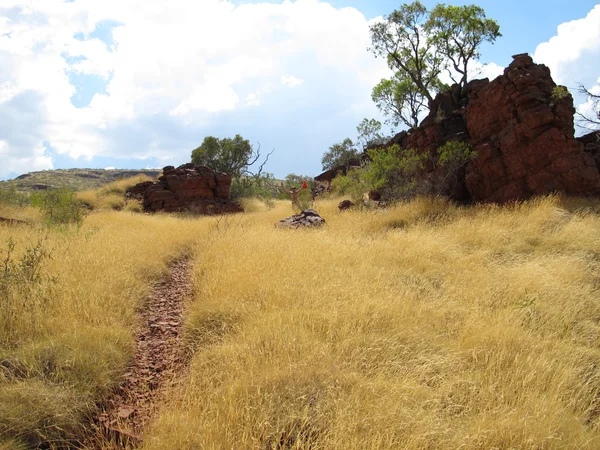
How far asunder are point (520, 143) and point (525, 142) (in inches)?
6.4

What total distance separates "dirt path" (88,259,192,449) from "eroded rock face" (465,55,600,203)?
12015 mm

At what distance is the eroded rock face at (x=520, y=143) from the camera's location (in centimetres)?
1184

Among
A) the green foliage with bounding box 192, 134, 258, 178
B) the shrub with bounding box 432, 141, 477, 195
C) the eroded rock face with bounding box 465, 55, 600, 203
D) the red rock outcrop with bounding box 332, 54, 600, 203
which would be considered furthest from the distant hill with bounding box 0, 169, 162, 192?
the eroded rock face with bounding box 465, 55, 600, 203

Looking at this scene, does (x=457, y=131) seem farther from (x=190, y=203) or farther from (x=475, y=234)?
(x=190, y=203)

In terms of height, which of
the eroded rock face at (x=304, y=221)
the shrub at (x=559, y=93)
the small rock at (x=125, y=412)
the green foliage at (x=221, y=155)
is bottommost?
the small rock at (x=125, y=412)

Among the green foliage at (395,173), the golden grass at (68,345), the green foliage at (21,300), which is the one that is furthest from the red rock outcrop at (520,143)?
the green foliage at (21,300)

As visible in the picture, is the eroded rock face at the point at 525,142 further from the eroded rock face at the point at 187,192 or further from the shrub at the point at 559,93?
the eroded rock face at the point at 187,192

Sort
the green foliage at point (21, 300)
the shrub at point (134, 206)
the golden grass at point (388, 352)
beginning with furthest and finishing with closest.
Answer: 1. the shrub at point (134, 206)
2. the green foliage at point (21, 300)
3. the golden grass at point (388, 352)

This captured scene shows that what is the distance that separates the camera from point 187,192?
2269cm

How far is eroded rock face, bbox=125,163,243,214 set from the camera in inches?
872

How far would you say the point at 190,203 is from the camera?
22375 mm

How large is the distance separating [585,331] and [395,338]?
281 centimetres

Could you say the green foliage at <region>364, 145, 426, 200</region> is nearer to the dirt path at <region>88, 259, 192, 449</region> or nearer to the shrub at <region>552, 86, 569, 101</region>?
the shrub at <region>552, 86, 569, 101</region>

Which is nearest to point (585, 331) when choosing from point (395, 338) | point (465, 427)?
point (395, 338)
